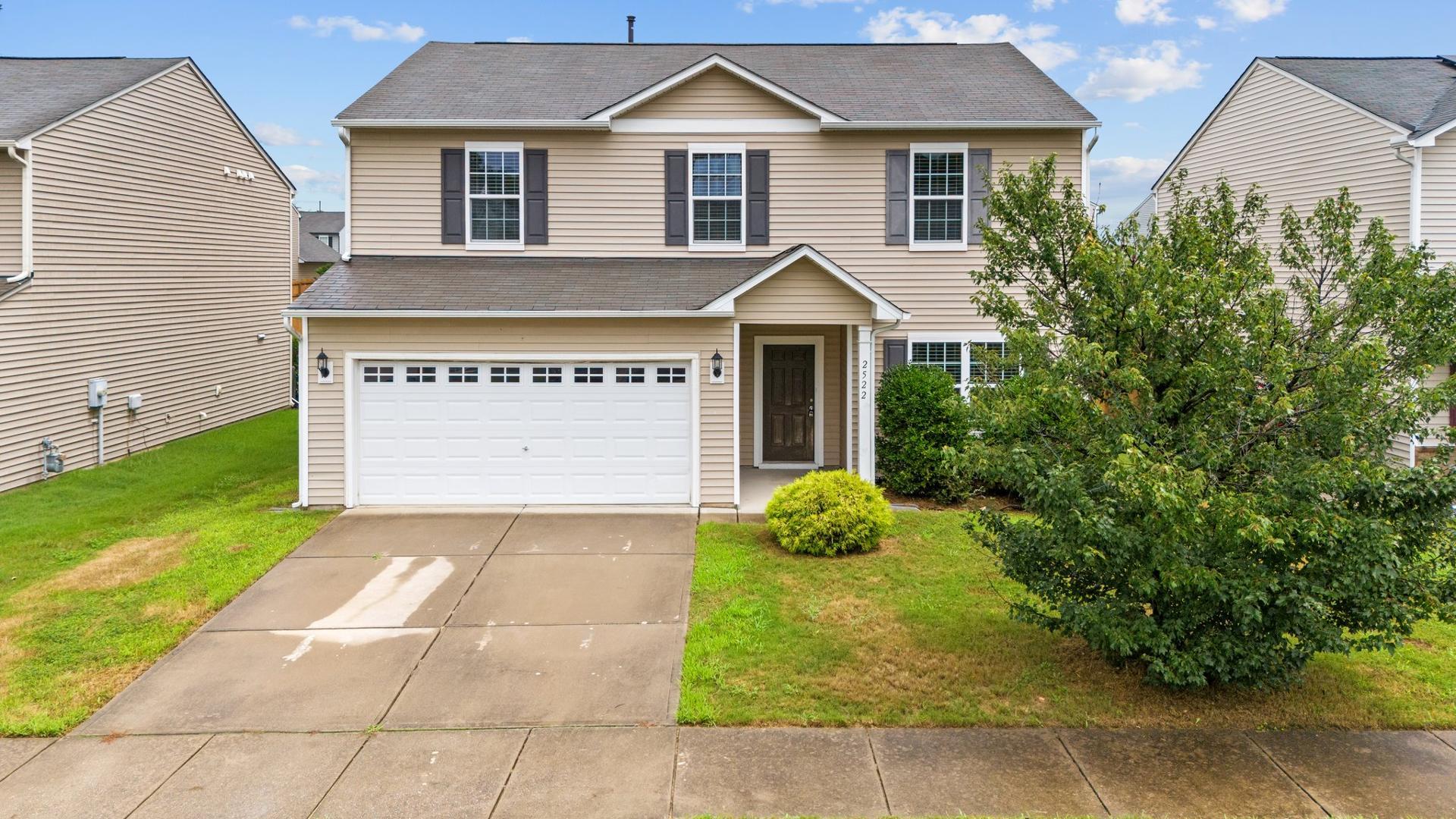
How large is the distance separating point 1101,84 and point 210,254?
29.1 metres

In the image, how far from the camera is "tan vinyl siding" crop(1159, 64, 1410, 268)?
14672 mm

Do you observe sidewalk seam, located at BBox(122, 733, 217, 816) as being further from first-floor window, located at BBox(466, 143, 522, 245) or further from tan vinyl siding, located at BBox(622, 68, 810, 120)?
tan vinyl siding, located at BBox(622, 68, 810, 120)

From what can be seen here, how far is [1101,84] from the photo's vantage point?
32281 mm

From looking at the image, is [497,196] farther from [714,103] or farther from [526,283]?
[714,103]

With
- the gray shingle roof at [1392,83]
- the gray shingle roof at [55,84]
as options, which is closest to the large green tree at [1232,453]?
the gray shingle roof at [1392,83]

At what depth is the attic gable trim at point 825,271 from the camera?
38.9 feet

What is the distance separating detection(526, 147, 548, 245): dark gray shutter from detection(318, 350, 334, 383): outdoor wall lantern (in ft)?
11.7

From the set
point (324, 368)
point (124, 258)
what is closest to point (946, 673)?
point (324, 368)

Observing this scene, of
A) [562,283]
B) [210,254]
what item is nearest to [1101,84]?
[562,283]

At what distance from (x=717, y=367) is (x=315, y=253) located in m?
34.7

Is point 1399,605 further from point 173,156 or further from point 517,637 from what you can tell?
point 173,156

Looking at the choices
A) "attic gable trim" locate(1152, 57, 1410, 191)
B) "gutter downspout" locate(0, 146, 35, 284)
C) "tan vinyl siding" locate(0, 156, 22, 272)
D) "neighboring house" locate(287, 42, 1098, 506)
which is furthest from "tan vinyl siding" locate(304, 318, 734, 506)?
"attic gable trim" locate(1152, 57, 1410, 191)

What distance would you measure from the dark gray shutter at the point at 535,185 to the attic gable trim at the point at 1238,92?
9560mm

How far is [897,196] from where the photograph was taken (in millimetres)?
13734
